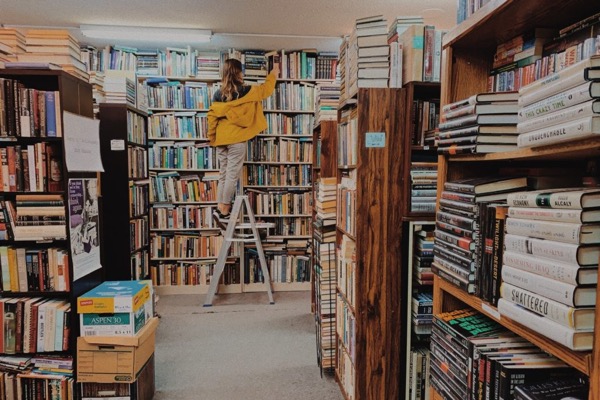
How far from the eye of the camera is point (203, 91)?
179 inches

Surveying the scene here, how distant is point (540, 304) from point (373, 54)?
146 cm

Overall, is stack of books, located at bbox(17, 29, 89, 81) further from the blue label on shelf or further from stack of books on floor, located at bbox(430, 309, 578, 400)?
stack of books on floor, located at bbox(430, 309, 578, 400)

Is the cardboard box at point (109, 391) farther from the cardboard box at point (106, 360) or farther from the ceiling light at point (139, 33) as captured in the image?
the ceiling light at point (139, 33)

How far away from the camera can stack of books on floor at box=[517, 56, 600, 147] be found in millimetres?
657

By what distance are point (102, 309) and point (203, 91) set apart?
3076mm

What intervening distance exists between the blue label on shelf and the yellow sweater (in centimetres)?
223

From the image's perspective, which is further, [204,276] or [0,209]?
[204,276]

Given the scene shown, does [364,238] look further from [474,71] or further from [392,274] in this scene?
[474,71]

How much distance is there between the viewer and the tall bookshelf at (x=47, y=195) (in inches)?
81.4

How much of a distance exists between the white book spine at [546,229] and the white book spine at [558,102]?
0.22 m

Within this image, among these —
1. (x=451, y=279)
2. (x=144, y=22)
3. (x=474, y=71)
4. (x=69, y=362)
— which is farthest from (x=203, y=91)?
(x=451, y=279)

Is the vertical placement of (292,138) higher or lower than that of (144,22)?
lower

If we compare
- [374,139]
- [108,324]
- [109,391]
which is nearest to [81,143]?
[108,324]

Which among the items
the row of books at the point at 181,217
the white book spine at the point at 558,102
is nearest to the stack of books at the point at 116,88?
the row of books at the point at 181,217
